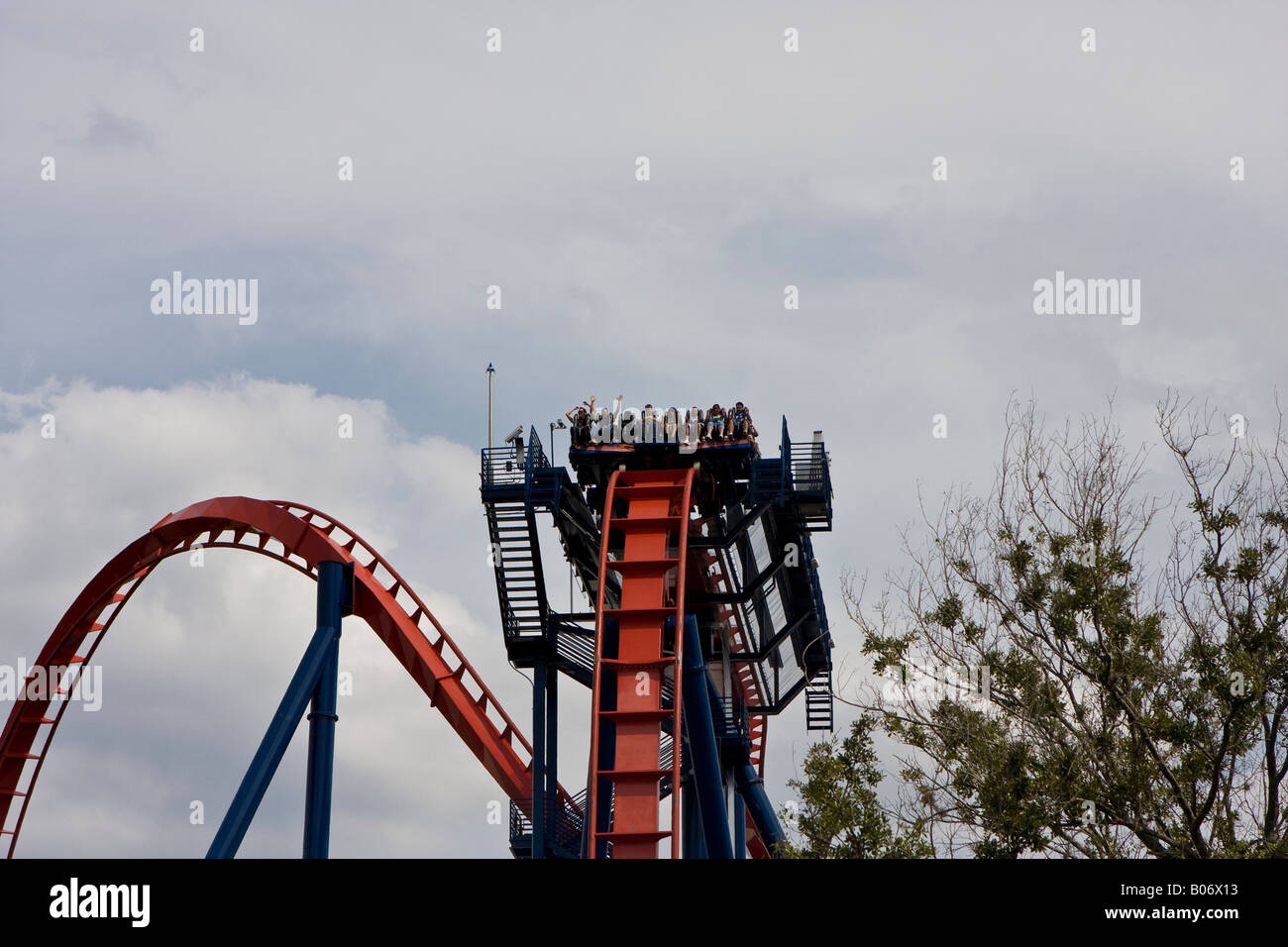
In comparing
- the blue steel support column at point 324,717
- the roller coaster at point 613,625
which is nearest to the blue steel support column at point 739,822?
the roller coaster at point 613,625

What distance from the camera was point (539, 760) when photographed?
2884 cm

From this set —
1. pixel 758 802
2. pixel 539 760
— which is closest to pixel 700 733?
pixel 539 760

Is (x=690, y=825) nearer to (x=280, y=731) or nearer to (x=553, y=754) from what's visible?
(x=553, y=754)

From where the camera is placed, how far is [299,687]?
2470 cm

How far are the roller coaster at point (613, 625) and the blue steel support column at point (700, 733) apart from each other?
0.10 ft

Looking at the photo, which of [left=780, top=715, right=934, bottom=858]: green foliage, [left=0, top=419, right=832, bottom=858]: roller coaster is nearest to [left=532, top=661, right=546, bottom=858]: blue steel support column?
[left=0, top=419, right=832, bottom=858]: roller coaster

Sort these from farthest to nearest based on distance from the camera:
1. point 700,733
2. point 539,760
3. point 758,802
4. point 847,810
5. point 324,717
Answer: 1. point 758,802
2. point 539,760
3. point 700,733
4. point 324,717
5. point 847,810

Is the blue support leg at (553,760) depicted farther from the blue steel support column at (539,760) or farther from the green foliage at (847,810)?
the green foliage at (847,810)

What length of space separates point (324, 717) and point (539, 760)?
17.1ft

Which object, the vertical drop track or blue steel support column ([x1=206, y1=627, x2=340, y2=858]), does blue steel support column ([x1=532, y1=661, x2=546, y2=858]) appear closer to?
the vertical drop track

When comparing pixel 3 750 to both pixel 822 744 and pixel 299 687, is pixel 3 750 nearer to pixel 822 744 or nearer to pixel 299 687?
pixel 299 687

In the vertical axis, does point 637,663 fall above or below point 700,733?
above
